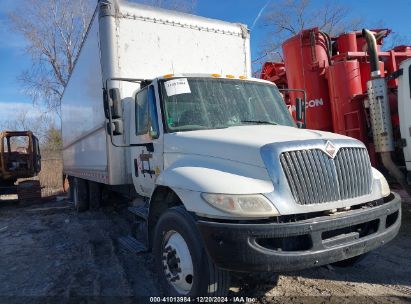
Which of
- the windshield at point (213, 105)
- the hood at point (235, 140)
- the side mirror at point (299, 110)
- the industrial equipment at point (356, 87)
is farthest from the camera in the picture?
the industrial equipment at point (356, 87)

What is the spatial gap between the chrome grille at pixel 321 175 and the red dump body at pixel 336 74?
12.8 feet

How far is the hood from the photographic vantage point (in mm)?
3498

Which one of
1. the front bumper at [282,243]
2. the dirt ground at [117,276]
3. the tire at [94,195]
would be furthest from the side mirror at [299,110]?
the tire at [94,195]

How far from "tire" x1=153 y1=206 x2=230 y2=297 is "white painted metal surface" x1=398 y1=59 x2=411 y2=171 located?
437 centimetres

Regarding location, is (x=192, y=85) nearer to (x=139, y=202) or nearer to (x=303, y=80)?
(x=139, y=202)

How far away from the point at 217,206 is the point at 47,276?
122 inches

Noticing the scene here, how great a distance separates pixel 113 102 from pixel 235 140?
185 centimetres

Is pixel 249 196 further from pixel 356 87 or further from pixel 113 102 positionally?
pixel 356 87

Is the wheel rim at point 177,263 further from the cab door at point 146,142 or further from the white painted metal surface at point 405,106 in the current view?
the white painted metal surface at point 405,106

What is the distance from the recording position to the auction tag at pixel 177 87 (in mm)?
4484

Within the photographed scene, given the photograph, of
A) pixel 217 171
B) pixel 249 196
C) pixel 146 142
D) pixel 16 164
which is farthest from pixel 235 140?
pixel 16 164

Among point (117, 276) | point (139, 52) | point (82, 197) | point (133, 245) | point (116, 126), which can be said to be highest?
point (139, 52)

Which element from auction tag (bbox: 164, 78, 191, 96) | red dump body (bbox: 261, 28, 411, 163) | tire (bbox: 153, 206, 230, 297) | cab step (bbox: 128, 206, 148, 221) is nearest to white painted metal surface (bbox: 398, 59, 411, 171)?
red dump body (bbox: 261, 28, 411, 163)

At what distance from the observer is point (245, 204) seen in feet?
10.3
